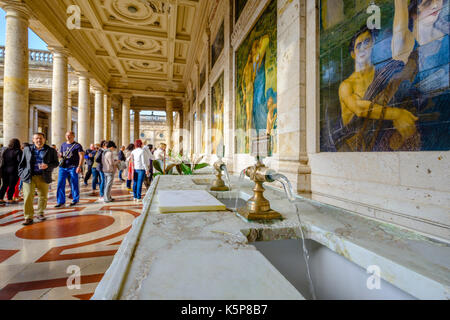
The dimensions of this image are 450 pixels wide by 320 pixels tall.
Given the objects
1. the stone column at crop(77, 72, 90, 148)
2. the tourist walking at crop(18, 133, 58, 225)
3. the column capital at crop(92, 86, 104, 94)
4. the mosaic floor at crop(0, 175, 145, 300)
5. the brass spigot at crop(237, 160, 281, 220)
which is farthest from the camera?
the column capital at crop(92, 86, 104, 94)

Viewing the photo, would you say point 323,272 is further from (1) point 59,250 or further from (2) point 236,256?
(1) point 59,250

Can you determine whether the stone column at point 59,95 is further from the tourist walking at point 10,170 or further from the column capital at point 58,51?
the tourist walking at point 10,170

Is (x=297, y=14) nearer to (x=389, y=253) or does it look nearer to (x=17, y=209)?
(x=389, y=253)

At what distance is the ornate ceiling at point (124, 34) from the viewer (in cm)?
894

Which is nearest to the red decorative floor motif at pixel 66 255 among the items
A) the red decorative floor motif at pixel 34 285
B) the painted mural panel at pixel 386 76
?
the red decorative floor motif at pixel 34 285

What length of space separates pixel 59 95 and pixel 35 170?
749cm

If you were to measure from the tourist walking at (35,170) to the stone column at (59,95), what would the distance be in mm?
6494

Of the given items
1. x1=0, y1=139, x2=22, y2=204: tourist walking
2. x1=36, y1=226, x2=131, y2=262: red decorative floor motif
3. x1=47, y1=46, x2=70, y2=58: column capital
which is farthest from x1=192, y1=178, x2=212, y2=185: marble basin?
x1=47, y1=46, x2=70, y2=58: column capital

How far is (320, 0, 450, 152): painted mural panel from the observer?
1334mm

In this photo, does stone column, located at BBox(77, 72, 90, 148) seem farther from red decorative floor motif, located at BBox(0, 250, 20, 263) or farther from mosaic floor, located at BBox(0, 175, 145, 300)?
red decorative floor motif, located at BBox(0, 250, 20, 263)

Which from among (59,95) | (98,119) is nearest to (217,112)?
(59,95)

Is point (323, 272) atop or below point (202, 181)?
below

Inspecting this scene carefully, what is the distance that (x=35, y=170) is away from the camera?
4.01 meters

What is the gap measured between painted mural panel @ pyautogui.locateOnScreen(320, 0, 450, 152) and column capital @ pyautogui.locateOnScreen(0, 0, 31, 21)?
865 centimetres
